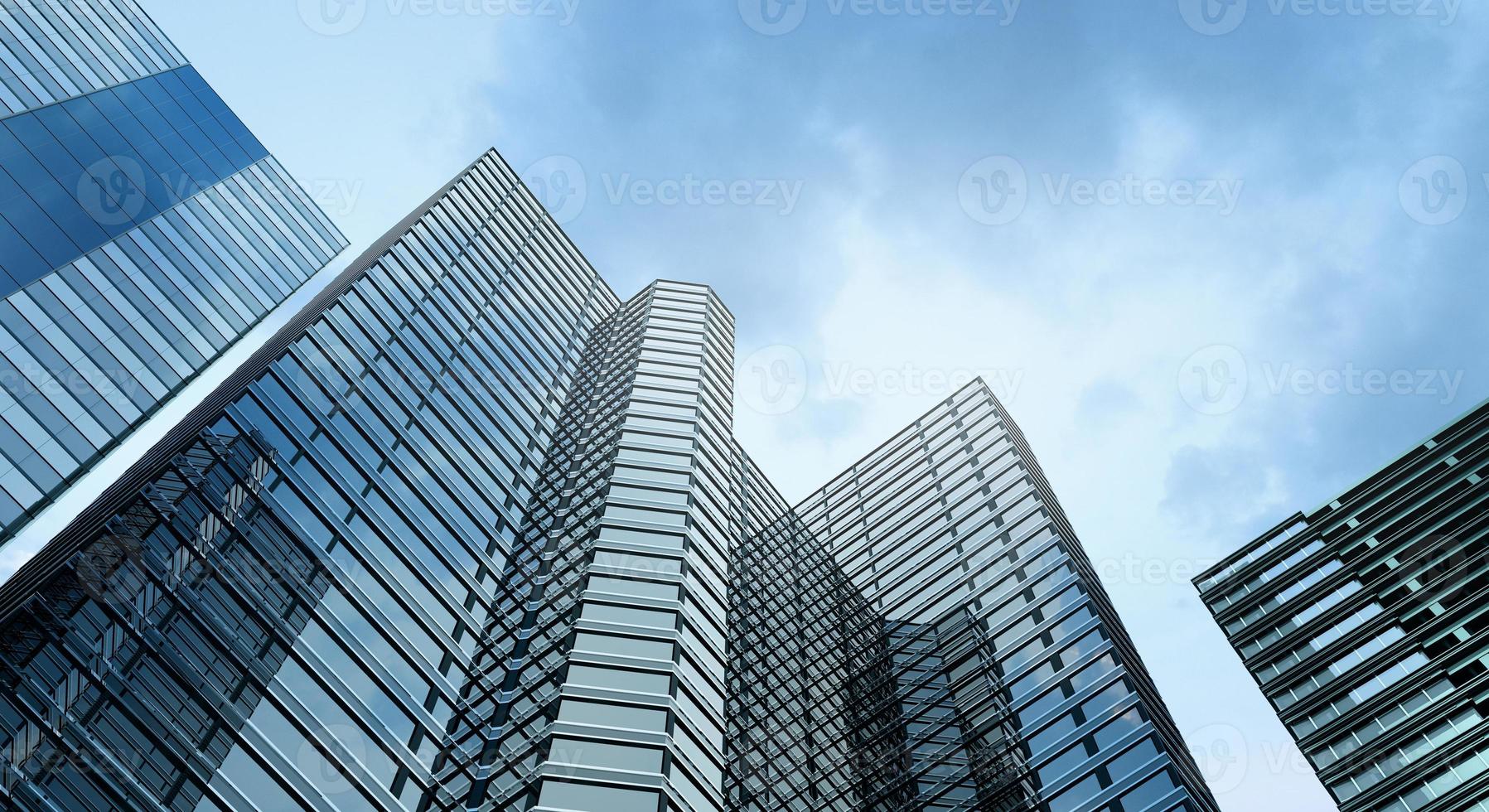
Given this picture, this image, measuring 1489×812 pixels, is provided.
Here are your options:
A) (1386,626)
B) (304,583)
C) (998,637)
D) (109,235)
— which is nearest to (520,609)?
(304,583)

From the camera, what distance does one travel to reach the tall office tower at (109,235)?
38.5 m

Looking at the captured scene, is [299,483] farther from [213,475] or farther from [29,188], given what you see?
[29,188]

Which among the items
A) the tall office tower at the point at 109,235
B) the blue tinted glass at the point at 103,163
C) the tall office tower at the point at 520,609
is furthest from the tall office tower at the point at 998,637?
the blue tinted glass at the point at 103,163

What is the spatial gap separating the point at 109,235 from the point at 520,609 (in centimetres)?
2561

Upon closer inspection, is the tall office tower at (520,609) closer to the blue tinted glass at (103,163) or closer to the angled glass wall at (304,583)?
the angled glass wall at (304,583)

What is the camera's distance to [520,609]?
142ft

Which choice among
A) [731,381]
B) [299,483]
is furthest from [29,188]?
[731,381]

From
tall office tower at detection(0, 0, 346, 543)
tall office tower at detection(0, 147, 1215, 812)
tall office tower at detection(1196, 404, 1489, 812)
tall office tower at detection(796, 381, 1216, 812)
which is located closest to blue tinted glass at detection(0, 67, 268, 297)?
tall office tower at detection(0, 0, 346, 543)

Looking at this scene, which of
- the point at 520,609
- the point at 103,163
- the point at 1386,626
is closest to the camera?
the point at 520,609

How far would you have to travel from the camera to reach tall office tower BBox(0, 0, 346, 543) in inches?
1517

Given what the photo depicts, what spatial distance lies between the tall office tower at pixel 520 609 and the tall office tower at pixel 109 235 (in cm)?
507

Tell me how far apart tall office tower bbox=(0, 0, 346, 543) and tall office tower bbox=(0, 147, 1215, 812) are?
5.07 m

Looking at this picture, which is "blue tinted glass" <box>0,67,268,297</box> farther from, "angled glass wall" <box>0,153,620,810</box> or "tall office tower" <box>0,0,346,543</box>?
"angled glass wall" <box>0,153,620,810</box>

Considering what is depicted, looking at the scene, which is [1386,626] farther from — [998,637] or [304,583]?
[304,583]
